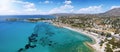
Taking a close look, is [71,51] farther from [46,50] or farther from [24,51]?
[24,51]

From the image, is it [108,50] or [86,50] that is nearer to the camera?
[108,50]

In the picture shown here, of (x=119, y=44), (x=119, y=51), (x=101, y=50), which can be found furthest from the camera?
(x=119, y=44)

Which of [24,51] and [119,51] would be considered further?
[24,51]

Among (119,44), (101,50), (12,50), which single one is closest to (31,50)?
(12,50)

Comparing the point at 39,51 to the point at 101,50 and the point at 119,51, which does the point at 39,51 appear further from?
the point at 119,51

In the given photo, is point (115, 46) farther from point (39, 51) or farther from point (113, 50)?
point (39, 51)

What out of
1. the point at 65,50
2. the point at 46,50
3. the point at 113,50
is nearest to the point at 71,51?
the point at 65,50

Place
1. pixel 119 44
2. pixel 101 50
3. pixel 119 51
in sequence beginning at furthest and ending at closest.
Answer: pixel 119 44 → pixel 101 50 → pixel 119 51

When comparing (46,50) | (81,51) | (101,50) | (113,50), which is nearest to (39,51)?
(46,50)
